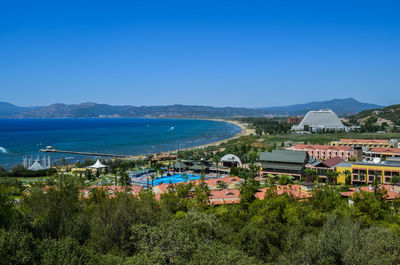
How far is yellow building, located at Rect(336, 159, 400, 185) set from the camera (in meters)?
34.0

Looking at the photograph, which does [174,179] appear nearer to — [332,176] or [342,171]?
[332,176]

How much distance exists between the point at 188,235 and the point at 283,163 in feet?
96.7

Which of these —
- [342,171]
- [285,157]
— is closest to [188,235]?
[342,171]

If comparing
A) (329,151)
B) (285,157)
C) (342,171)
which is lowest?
(342,171)

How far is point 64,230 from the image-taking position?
14.0 meters

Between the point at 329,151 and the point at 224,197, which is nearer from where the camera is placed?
the point at 224,197

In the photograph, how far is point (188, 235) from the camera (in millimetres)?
12188

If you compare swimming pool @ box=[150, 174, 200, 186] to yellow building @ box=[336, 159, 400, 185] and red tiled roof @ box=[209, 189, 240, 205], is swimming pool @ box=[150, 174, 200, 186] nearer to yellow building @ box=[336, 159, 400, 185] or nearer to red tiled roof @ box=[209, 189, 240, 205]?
red tiled roof @ box=[209, 189, 240, 205]

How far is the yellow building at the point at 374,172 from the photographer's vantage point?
34.0 metres

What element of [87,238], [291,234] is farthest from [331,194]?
[87,238]

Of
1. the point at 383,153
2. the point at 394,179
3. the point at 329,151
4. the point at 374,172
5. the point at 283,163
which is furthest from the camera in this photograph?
the point at 329,151

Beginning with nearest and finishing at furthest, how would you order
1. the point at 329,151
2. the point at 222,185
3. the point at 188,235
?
the point at 188,235 < the point at 222,185 < the point at 329,151

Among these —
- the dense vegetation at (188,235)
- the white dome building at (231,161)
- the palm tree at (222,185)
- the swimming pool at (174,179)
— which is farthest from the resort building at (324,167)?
the dense vegetation at (188,235)

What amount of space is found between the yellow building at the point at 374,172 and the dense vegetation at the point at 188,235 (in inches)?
584
